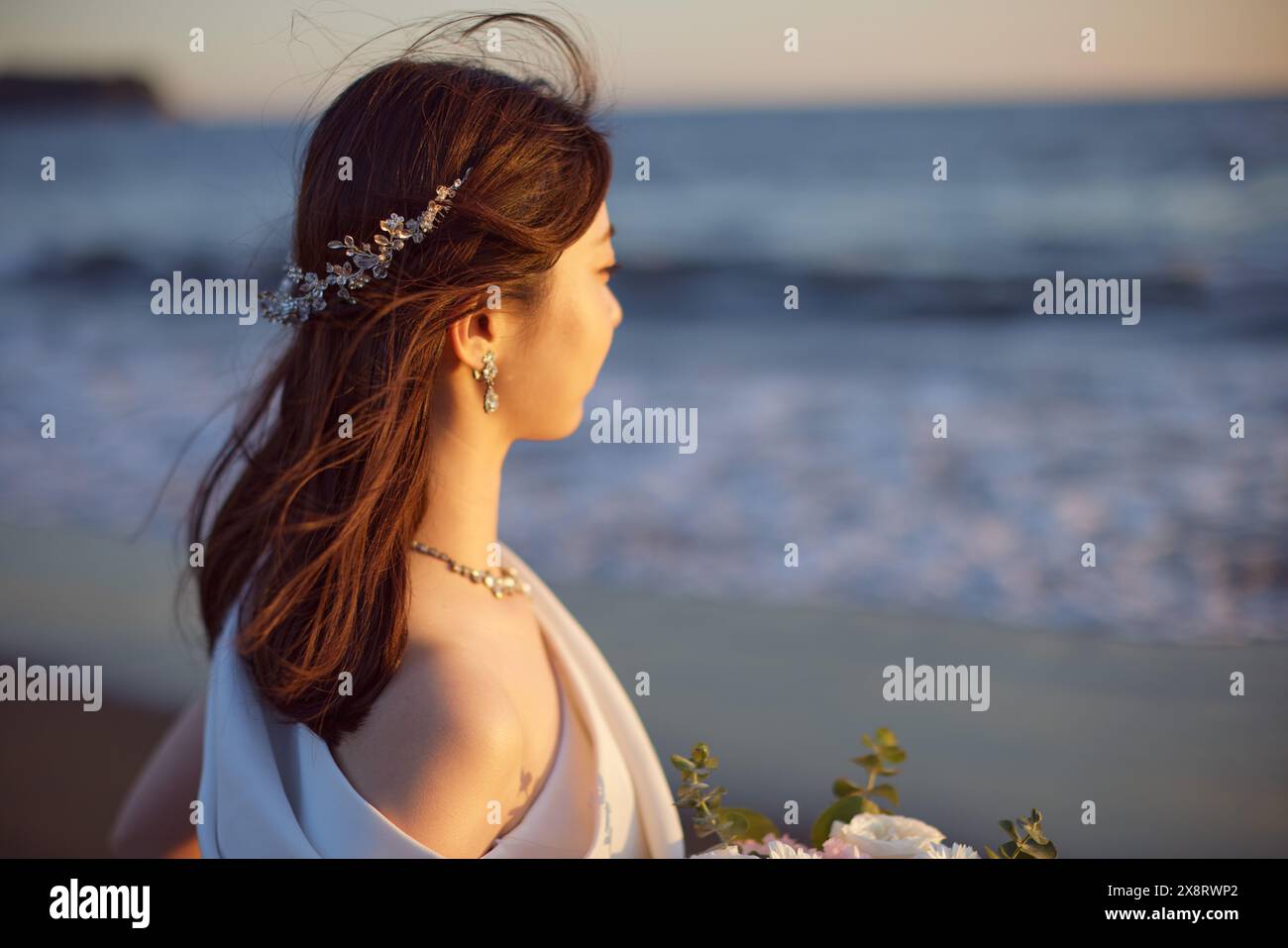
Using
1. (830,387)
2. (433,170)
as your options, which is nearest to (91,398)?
(830,387)

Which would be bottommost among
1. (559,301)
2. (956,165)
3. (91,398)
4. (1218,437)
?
(1218,437)

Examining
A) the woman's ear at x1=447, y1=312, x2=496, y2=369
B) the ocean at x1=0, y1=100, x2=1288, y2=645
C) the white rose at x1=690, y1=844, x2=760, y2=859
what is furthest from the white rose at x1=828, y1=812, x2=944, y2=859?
the ocean at x1=0, y1=100, x2=1288, y2=645

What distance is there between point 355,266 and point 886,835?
0.97 meters

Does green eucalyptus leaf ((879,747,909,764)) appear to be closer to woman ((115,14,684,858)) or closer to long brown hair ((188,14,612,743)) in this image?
woman ((115,14,684,858))

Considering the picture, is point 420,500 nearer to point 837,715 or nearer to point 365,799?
point 365,799

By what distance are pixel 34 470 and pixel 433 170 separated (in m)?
4.60

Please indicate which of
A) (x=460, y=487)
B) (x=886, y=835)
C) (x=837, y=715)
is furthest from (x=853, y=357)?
(x=886, y=835)

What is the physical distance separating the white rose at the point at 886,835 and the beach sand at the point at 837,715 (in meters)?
1.97

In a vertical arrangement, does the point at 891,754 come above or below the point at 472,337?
below

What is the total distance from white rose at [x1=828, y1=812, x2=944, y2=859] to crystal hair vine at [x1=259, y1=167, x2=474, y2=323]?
0.90 metres

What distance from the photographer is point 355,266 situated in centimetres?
145

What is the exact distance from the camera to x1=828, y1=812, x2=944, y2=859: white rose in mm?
1197
